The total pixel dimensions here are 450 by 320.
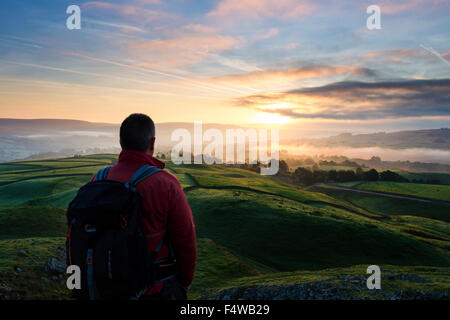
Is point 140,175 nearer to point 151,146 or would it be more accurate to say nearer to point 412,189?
point 151,146

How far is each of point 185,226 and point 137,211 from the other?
1.02 meters

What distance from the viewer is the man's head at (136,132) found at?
229 inches

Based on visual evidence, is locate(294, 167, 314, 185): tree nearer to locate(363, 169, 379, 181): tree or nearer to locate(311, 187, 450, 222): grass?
locate(363, 169, 379, 181): tree

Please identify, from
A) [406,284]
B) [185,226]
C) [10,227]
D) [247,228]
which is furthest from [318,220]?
[185,226]

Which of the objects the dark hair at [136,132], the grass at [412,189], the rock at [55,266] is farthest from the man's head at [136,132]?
the grass at [412,189]

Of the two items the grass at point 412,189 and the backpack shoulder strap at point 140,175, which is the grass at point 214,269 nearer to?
the backpack shoulder strap at point 140,175

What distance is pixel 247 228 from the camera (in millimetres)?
42938

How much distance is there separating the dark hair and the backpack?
0.74 meters

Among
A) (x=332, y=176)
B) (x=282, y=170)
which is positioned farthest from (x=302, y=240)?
(x=282, y=170)

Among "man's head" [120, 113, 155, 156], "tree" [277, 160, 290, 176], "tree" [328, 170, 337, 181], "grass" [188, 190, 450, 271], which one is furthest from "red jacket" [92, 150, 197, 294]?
"tree" [277, 160, 290, 176]

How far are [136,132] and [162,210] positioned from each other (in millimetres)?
1666

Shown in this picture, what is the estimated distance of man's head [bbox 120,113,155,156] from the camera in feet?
19.1

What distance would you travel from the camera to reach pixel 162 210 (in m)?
5.45
